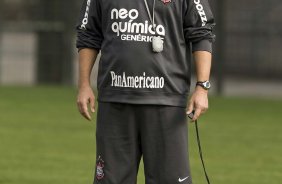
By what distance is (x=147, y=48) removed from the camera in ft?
18.7

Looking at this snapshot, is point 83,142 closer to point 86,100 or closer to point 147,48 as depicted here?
point 86,100

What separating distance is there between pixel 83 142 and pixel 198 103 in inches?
277

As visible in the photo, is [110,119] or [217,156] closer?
[110,119]

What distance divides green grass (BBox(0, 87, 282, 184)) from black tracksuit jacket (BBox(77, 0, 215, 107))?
12.5 ft

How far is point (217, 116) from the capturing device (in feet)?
54.1

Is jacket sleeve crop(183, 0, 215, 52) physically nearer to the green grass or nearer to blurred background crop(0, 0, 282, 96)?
the green grass

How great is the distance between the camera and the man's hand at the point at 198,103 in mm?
Result: 5723

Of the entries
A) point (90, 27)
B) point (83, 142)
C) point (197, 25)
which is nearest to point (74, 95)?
point (83, 142)

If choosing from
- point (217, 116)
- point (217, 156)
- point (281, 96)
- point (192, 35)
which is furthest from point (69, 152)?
point (281, 96)

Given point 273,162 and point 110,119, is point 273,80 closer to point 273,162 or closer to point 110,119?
point 273,162

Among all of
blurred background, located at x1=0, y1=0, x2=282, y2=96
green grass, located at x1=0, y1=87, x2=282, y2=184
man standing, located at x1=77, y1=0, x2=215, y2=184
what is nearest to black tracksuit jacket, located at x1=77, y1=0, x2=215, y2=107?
man standing, located at x1=77, y1=0, x2=215, y2=184

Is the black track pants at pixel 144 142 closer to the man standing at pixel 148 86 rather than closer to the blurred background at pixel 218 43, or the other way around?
the man standing at pixel 148 86

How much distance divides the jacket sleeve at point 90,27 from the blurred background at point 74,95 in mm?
3747

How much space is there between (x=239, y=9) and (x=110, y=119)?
17256mm
